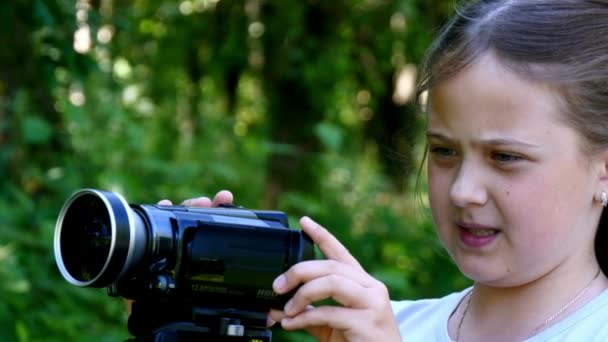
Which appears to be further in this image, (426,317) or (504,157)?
(426,317)

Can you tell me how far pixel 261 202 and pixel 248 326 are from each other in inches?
139

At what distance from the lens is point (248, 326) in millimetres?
1671

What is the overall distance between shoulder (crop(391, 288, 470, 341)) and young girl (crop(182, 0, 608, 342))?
147mm

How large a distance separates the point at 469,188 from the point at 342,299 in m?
0.27

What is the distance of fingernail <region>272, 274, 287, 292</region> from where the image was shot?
165 cm

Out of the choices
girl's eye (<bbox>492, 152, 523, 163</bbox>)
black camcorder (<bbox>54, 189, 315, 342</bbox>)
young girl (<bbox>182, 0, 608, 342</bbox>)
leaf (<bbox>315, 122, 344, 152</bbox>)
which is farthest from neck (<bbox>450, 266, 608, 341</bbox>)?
leaf (<bbox>315, 122, 344, 152</bbox>)

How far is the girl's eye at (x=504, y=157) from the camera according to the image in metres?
1.62

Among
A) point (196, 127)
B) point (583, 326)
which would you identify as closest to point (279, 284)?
point (583, 326)

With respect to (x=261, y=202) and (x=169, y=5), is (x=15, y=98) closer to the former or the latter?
(x=261, y=202)

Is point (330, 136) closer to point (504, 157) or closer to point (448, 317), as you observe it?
point (448, 317)

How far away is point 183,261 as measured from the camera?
1620 millimetres

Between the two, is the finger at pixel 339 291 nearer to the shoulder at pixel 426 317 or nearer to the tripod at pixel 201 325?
the tripod at pixel 201 325

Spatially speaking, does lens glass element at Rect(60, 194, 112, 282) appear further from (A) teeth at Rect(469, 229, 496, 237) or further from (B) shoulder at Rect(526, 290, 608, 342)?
(B) shoulder at Rect(526, 290, 608, 342)

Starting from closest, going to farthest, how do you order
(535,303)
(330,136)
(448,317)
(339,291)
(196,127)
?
(339,291) → (535,303) → (448,317) → (330,136) → (196,127)
